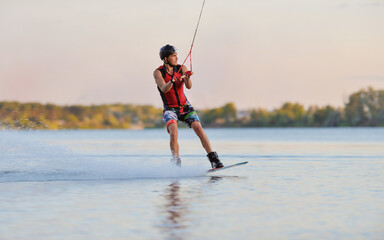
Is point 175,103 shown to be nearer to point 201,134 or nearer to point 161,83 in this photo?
point 161,83

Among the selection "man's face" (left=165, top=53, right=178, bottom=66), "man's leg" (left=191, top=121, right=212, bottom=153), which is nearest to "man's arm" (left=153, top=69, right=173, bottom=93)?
"man's face" (left=165, top=53, right=178, bottom=66)

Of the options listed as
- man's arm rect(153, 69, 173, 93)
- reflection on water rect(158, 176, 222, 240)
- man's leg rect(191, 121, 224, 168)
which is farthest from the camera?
man's leg rect(191, 121, 224, 168)

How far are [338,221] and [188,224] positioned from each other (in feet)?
4.05

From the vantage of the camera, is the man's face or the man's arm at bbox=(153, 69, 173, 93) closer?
the man's arm at bbox=(153, 69, 173, 93)

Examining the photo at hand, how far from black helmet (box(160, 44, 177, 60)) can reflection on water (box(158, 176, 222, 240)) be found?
252 centimetres

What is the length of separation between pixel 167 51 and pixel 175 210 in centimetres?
486

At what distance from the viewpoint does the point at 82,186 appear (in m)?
8.84

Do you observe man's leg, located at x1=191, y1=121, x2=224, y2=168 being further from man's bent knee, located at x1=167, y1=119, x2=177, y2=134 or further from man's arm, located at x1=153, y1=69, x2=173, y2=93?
man's arm, located at x1=153, y1=69, x2=173, y2=93

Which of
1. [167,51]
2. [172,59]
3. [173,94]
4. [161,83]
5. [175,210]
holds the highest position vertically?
[167,51]

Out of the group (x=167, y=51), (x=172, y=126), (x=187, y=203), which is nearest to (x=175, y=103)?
(x=172, y=126)

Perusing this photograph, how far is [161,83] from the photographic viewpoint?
1083 centimetres

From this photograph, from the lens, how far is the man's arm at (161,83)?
34.8 ft

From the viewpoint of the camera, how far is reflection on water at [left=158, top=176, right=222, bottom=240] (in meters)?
5.29

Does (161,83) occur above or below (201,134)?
above
